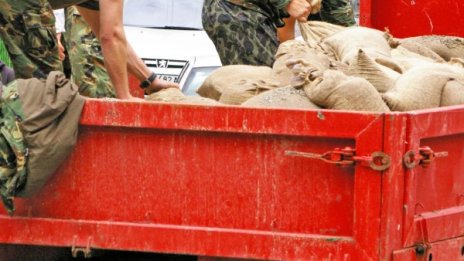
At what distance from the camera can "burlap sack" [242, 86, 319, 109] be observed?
13.9ft

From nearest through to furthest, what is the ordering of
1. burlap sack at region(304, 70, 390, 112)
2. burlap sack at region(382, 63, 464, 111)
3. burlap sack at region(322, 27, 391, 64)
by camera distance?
burlap sack at region(304, 70, 390, 112)
burlap sack at region(382, 63, 464, 111)
burlap sack at region(322, 27, 391, 64)

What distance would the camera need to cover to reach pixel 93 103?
3941 millimetres

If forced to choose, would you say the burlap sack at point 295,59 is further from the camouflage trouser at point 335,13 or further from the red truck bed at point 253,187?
the camouflage trouser at point 335,13

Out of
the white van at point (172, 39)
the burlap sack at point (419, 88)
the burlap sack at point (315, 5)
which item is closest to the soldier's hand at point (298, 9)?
the burlap sack at point (315, 5)

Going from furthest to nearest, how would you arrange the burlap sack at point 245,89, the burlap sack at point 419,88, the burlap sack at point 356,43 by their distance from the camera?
the burlap sack at point 356,43
the burlap sack at point 245,89
the burlap sack at point 419,88

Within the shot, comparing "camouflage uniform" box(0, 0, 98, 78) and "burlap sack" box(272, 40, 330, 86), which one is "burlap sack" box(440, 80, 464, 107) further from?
"camouflage uniform" box(0, 0, 98, 78)

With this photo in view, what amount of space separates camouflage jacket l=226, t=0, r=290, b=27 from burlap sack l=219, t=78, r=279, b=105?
1.78 metres

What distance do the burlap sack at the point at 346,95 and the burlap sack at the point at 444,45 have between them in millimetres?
1819

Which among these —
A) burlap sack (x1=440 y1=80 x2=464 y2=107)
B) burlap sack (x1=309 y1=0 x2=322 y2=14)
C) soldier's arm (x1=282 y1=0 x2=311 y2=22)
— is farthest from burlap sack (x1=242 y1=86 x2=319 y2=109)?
burlap sack (x1=309 y1=0 x2=322 y2=14)

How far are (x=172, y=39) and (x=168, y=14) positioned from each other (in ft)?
1.18

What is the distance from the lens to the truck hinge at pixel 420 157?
3688mm

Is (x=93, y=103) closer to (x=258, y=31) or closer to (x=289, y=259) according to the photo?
(x=289, y=259)

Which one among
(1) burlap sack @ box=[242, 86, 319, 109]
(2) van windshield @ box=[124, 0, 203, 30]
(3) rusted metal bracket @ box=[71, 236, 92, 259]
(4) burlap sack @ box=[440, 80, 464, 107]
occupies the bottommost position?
(3) rusted metal bracket @ box=[71, 236, 92, 259]

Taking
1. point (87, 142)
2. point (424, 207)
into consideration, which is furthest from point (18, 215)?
point (424, 207)
